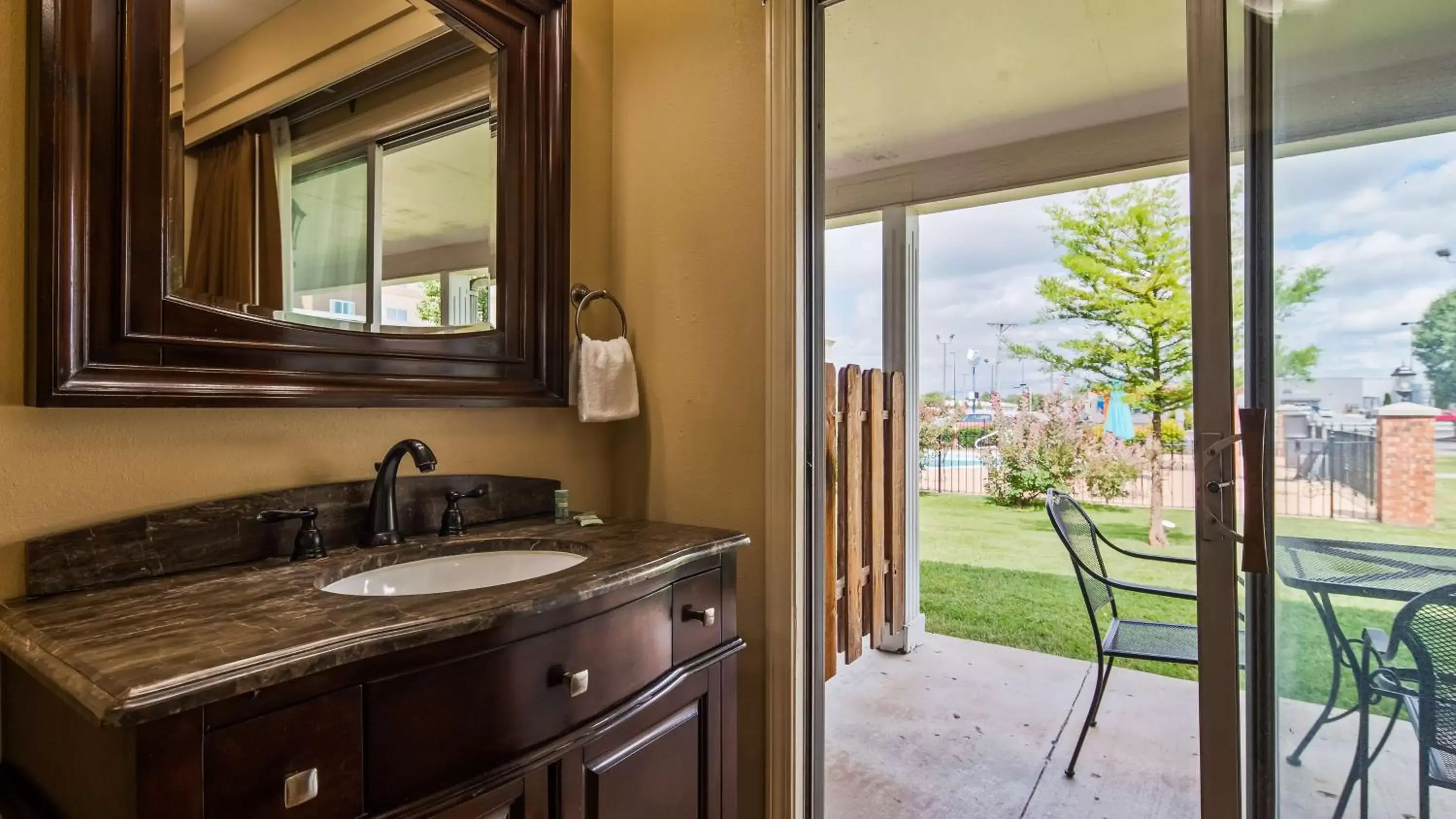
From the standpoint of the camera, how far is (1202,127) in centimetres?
110

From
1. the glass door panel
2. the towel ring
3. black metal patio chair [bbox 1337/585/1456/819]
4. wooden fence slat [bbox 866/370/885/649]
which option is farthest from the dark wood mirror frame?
wooden fence slat [bbox 866/370/885/649]

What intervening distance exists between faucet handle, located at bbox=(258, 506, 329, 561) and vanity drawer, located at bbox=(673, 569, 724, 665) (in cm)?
58

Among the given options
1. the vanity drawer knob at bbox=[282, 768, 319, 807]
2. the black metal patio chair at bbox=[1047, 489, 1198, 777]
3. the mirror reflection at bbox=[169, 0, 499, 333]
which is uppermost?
the mirror reflection at bbox=[169, 0, 499, 333]

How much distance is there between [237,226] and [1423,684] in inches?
75.4

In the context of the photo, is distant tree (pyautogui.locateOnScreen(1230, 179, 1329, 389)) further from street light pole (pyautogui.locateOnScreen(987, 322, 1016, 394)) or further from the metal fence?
→ street light pole (pyautogui.locateOnScreen(987, 322, 1016, 394))

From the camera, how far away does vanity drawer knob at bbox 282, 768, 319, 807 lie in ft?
2.16

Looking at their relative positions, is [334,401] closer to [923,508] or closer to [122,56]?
[122,56]

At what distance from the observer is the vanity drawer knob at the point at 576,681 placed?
3.01ft

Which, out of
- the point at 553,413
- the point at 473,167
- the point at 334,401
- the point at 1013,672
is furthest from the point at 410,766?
the point at 1013,672

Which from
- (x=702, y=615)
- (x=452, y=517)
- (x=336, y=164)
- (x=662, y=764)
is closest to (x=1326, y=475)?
(x=702, y=615)

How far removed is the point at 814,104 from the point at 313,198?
3.40 ft

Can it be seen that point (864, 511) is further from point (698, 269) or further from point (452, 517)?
point (452, 517)

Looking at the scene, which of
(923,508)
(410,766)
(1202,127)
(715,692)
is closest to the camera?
(410,766)

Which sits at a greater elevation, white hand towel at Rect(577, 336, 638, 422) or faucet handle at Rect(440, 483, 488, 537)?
white hand towel at Rect(577, 336, 638, 422)
